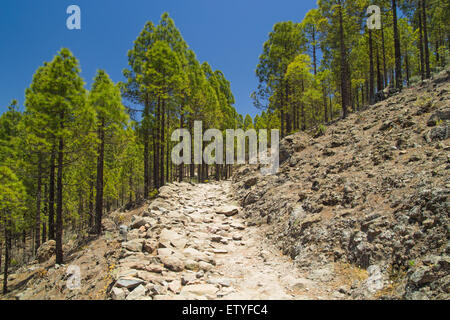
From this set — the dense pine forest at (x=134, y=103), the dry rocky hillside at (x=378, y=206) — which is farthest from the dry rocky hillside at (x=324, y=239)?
the dense pine forest at (x=134, y=103)

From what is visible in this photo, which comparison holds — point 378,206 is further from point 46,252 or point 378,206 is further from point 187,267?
point 46,252

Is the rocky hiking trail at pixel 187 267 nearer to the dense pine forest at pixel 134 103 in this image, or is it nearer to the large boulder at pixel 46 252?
the large boulder at pixel 46 252

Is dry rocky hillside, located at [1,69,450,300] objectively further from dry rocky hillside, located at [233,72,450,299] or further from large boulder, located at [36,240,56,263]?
large boulder, located at [36,240,56,263]

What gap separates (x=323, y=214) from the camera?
7832 mm

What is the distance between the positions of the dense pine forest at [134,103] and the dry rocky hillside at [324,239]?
19.4 feet

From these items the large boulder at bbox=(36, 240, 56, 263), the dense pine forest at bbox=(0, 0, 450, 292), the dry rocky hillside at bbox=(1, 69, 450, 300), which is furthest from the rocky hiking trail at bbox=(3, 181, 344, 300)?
the dense pine forest at bbox=(0, 0, 450, 292)

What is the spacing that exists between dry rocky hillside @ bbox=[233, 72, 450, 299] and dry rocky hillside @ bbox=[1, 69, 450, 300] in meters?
0.03

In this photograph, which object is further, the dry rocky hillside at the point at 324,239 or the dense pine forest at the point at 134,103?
the dense pine forest at the point at 134,103

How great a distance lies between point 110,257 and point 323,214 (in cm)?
762

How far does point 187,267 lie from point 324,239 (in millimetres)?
4331

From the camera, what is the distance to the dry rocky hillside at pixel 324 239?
4980 mm

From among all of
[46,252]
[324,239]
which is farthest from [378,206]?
[46,252]

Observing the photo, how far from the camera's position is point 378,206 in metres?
6.52

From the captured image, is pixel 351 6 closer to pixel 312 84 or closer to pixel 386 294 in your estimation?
pixel 312 84
